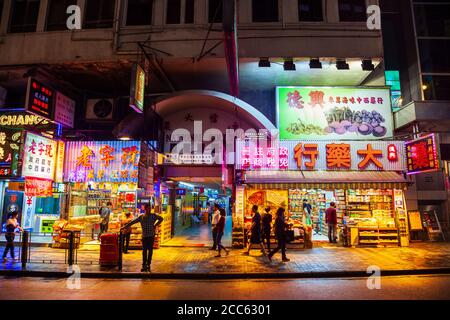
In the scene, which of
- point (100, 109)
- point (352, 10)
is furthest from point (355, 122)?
point (100, 109)

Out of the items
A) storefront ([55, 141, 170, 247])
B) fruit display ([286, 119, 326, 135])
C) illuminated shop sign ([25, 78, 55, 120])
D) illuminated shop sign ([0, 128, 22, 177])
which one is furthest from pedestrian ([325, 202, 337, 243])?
illuminated shop sign ([0, 128, 22, 177])

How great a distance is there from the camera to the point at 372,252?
12.2m

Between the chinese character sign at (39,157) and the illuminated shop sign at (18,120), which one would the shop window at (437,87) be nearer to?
the chinese character sign at (39,157)

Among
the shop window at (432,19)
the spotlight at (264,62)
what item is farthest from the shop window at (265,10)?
the shop window at (432,19)

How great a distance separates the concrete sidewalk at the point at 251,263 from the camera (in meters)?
8.89

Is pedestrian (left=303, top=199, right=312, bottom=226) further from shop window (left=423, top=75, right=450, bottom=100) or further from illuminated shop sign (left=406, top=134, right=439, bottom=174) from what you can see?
shop window (left=423, top=75, right=450, bottom=100)

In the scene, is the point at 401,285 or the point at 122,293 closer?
the point at 122,293

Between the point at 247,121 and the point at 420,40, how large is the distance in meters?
10.3

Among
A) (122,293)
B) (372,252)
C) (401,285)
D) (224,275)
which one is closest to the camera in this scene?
(122,293)

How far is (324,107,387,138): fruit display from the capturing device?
15.0m

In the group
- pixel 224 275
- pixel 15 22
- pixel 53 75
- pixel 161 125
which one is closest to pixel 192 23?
pixel 161 125

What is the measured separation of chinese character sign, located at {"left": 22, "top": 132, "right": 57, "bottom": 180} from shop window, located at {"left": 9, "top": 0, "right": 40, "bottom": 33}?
6.18m
